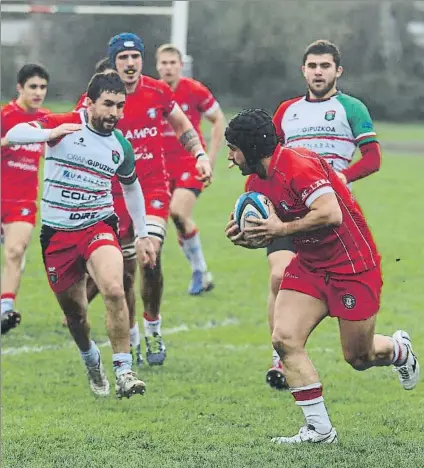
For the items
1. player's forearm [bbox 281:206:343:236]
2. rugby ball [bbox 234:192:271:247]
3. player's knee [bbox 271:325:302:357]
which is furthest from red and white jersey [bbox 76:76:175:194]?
player's forearm [bbox 281:206:343:236]

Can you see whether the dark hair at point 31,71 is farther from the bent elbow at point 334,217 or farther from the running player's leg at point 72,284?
the bent elbow at point 334,217

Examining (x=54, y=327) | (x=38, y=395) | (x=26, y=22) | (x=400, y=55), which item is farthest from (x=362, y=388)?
(x=400, y=55)

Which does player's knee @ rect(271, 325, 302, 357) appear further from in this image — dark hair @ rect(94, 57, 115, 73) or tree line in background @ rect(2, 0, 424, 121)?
tree line in background @ rect(2, 0, 424, 121)

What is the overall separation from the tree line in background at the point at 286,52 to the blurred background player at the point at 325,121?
1058 inches

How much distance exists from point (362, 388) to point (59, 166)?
8.79 feet

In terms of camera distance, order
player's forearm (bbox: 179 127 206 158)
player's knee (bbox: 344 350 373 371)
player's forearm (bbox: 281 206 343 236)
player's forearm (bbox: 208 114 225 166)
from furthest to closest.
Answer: player's forearm (bbox: 208 114 225 166) < player's forearm (bbox: 179 127 206 158) < player's knee (bbox: 344 350 373 371) < player's forearm (bbox: 281 206 343 236)

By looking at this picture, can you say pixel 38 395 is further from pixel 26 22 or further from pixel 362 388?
pixel 26 22

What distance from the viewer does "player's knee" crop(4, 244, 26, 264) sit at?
10.6 m

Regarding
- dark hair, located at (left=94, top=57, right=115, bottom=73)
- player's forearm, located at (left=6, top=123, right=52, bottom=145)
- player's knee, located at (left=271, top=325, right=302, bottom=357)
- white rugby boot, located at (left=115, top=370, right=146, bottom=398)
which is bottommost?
white rugby boot, located at (left=115, top=370, right=146, bottom=398)

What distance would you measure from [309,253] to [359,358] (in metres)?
0.71

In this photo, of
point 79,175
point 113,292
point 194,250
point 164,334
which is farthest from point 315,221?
point 194,250

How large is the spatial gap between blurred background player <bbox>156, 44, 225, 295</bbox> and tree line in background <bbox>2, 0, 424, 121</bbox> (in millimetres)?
22766

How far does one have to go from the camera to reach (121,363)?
289 inches

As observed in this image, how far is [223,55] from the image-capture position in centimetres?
4109
